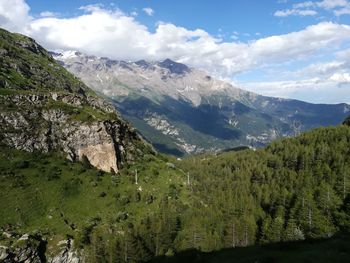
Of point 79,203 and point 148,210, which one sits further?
point 148,210

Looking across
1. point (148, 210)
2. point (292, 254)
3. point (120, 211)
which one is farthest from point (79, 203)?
point (292, 254)

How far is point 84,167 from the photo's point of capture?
19662 cm

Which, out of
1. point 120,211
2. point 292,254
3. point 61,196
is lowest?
point 120,211

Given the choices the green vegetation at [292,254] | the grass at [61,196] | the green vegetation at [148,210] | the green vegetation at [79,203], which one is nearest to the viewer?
the green vegetation at [292,254]

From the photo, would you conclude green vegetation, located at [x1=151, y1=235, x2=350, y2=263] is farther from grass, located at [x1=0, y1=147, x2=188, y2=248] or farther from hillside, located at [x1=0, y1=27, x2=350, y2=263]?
grass, located at [x1=0, y1=147, x2=188, y2=248]

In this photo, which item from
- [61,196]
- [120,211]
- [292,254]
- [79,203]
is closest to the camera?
[292,254]

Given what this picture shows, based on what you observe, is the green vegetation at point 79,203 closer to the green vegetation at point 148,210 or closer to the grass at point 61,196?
the grass at point 61,196

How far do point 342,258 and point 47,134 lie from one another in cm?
16909

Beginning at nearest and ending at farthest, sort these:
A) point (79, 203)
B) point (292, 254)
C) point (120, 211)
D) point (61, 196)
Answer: point (292, 254)
point (61, 196)
point (79, 203)
point (120, 211)

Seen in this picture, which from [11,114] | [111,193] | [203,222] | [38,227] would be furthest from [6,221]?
[203,222]

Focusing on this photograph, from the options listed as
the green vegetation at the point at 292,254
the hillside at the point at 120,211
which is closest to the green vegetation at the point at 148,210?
the hillside at the point at 120,211

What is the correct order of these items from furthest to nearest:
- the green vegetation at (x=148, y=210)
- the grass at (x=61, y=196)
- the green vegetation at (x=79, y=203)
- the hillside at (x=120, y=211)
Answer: the grass at (x=61, y=196) → the green vegetation at (x=79, y=203) → the hillside at (x=120, y=211) → the green vegetation at (x=148, y=210)

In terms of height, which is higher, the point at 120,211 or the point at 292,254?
the point at 292,254

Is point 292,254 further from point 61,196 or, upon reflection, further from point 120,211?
point 61,196
